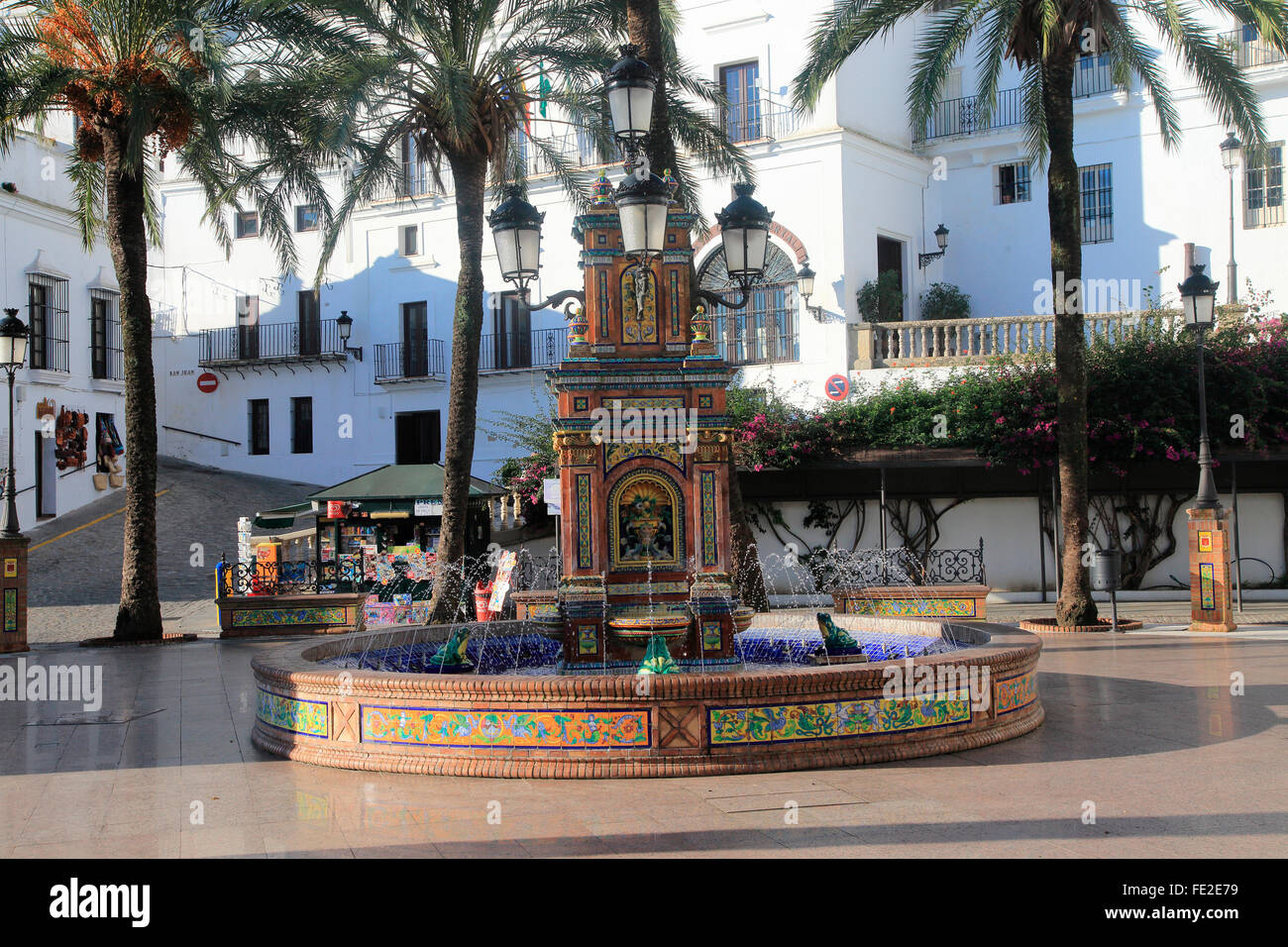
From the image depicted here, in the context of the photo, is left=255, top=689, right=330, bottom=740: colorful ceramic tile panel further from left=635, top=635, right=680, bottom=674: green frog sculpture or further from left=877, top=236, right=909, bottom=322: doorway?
left=877, top=236, right=909, bottom=322: doorway

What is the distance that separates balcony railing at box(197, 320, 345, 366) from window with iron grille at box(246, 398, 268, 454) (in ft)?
4.58

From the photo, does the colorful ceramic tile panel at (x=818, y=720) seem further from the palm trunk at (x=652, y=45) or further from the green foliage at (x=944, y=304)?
the green foliage at (x=944, y=304)

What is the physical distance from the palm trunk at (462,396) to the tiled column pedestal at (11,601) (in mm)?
5706

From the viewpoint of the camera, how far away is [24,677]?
522 inches

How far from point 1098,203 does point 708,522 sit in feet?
69.1

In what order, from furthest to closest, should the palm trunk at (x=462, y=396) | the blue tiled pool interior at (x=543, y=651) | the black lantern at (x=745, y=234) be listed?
the palm trunk at (x=462, y=396) < the blue tiled pool interior at (x=543, y=651) < the black lantern at (x=745, y=234)

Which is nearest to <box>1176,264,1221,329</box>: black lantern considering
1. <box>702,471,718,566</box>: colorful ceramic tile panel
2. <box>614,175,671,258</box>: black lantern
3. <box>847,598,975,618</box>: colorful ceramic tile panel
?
<box>847,598,975,618</box>: colorful ceramic tile panel

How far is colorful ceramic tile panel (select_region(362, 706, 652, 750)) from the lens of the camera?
7.23m

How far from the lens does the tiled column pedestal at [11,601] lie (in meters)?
16.1

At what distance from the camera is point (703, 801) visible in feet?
21.3

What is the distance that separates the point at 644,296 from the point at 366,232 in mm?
25595

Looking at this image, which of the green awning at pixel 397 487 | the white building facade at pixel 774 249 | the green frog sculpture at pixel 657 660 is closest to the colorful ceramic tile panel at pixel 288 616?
the green awning at pixel 397 487

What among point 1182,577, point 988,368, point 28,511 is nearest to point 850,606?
point 988,368

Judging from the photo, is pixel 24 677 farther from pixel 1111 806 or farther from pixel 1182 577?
pixel 1182 577
